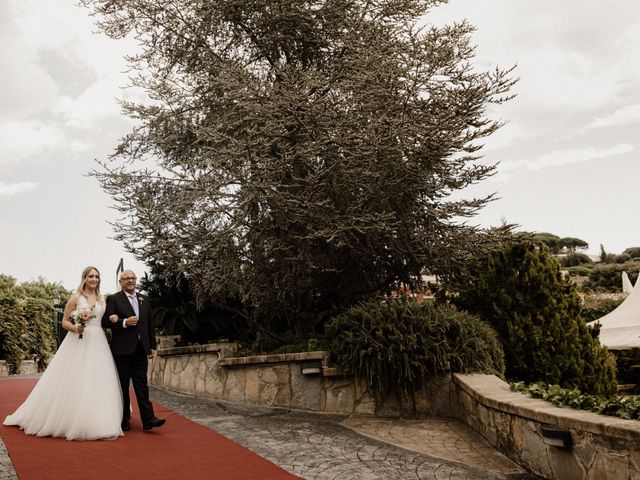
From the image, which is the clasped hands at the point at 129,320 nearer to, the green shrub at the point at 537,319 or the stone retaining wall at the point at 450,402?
the stone retaining wall at the point at 450,402

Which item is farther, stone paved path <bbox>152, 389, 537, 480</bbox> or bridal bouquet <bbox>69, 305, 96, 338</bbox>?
bridal bouquet <bbox>69, 305, 96, 338</bbox>

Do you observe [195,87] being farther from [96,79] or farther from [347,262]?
[347,262]

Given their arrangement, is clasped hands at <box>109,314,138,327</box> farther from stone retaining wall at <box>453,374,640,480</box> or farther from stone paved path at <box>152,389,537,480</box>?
stone retaining wall at <box>453,374,640,480</box>

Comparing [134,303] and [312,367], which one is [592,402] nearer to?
[312,367]

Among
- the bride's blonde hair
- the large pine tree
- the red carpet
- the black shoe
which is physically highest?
the large pine tree

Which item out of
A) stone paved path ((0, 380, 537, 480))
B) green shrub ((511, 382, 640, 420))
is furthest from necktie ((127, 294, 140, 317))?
green shrub ((511, 382, 640, 420))

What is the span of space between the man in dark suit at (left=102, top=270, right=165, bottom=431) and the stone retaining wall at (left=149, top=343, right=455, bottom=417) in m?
2.06

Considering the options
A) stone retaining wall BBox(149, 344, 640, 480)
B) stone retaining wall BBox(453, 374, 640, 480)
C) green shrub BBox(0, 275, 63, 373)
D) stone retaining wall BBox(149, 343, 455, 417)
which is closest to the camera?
stone retaining wall BBox(453, 374, 640, 480)

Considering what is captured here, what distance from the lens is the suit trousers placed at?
253 inches

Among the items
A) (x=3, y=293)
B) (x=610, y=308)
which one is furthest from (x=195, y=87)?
(x=610, y=308)

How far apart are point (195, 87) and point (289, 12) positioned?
2489 millimetres

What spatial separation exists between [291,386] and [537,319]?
14.5ft

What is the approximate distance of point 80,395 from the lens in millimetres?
6215

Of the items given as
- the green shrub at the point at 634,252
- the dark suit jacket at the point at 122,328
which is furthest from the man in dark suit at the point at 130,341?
the green shrub at the point at 634,252
